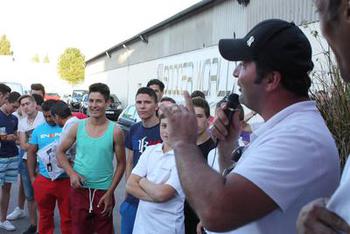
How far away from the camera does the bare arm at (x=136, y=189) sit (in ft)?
12.9

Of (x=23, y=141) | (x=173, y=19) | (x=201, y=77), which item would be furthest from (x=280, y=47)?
(x=173, y=19)

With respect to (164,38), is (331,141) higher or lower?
lower

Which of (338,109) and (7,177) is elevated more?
(338,109)

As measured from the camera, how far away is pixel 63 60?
78000mm

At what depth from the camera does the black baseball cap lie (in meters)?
1.86

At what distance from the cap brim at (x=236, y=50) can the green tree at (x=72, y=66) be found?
249 ft

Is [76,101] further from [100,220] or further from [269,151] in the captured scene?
[269,151]

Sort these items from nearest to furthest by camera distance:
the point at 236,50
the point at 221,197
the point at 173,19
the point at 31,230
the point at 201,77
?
the point at 221,197, the point at 236,50, the point at 31,230, the point at 201,77, the point at 173,19

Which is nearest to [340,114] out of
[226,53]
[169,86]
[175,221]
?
[175,221]

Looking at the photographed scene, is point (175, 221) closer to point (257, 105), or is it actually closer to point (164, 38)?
point (257, 105)

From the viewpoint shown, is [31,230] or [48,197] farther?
[31,230]

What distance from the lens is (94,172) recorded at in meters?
5.16

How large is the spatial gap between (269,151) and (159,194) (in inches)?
85.8

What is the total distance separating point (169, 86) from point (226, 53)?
15.3 meters
